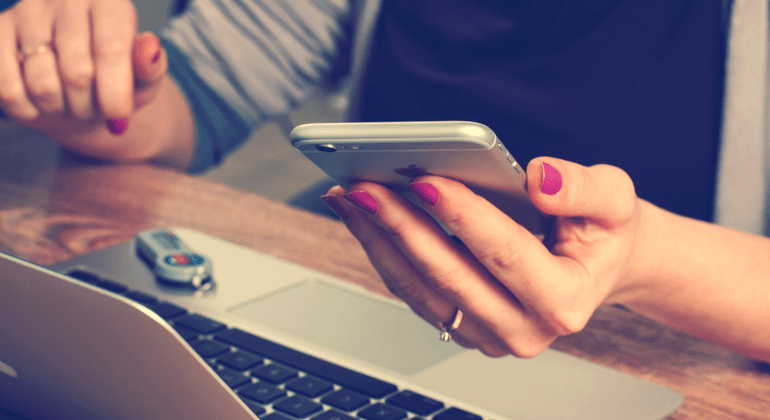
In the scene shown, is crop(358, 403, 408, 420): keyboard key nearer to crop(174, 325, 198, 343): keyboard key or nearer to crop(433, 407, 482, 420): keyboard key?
crop(433, 407, 482, 420): keyboard key

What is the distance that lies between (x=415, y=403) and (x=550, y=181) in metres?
0.14

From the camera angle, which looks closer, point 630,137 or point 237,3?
point 630,137

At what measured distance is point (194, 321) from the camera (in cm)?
→ 42

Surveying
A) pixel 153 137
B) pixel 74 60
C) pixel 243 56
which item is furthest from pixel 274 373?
pixel 243 56

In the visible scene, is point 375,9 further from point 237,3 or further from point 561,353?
point 561,353

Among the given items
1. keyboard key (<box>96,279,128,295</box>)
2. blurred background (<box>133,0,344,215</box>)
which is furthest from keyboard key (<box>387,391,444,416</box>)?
blurred background (<box>133,0,344,215</box>)

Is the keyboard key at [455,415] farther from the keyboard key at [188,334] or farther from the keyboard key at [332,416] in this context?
the keyboard key at [188,334]

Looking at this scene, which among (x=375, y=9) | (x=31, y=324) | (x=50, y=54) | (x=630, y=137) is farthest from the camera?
(x=375, y=9)

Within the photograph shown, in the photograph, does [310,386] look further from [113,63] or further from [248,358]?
[113,63]

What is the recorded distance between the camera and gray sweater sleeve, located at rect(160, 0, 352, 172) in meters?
0.94

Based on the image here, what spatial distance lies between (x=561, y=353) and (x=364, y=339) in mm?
134

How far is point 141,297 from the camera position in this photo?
1.49 feet

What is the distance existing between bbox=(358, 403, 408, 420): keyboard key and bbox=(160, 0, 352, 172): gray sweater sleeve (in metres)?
0.67

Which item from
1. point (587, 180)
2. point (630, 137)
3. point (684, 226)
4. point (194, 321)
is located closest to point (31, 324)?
point (194, 321)
